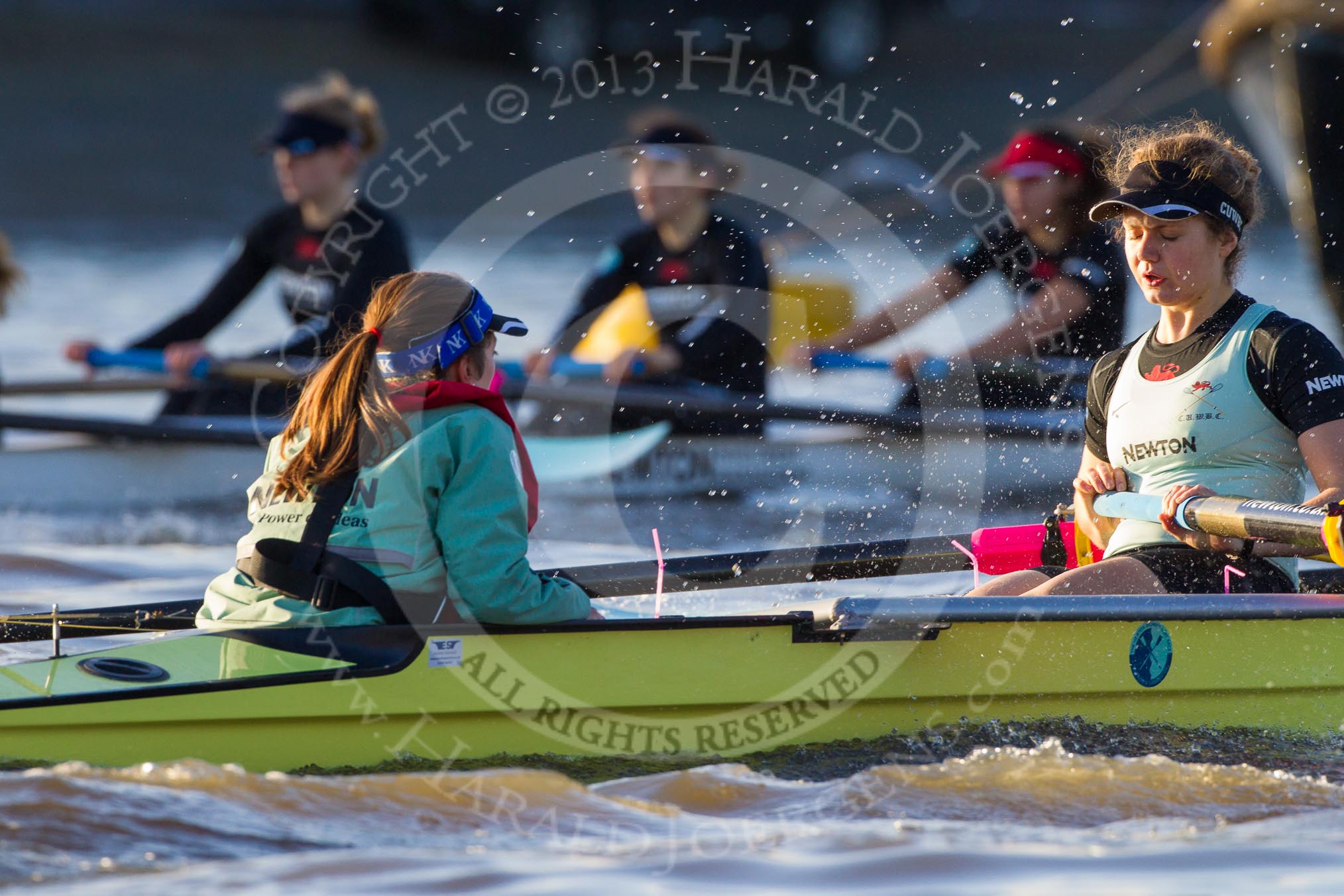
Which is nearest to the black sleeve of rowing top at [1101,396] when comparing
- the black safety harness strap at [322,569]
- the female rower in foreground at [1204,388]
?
the female rower in foreground at [1204,388]

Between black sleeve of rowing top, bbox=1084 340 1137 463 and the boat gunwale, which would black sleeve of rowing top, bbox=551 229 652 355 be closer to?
black sleeve of rowing top, bbox=1084 340 1137 463

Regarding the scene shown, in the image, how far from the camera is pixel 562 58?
19.5 meters

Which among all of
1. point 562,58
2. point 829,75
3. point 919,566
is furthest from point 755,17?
point 919,566

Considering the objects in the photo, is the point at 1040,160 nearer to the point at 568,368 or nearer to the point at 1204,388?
the point at 568,368

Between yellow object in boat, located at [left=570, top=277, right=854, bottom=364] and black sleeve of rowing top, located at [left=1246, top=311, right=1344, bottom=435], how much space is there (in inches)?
153

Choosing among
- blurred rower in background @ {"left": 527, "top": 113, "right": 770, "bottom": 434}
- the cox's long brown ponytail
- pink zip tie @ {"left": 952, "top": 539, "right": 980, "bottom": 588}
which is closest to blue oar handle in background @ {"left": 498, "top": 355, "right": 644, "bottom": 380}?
blurred rower in background @ {"left": 527, "top": 113, "right": 770, "bottom": 434}

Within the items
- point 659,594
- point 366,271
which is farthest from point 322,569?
point 366,271

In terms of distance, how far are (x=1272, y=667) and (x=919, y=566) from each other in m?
1.02

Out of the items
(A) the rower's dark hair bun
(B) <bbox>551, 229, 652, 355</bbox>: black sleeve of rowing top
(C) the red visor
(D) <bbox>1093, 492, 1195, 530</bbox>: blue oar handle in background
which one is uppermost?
(C) the red visor

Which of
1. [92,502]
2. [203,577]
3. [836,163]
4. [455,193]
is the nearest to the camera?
[203,577]

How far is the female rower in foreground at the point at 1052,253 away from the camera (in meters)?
5.52

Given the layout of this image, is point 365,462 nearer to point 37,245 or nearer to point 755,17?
point 37,245

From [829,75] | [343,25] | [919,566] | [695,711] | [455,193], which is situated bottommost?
[695,711]

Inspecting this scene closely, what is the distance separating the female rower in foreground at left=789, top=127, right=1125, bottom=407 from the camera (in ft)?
18.1
